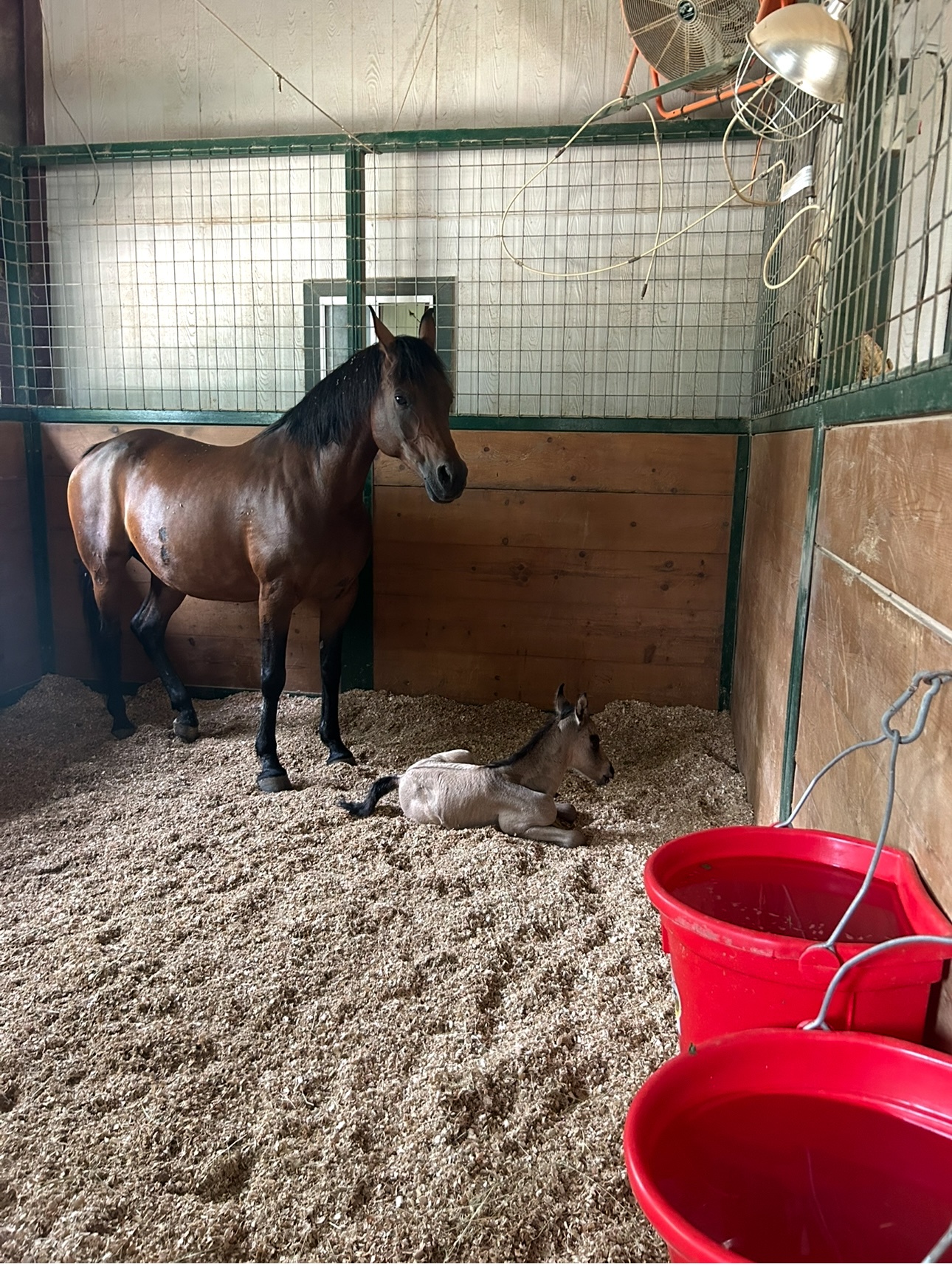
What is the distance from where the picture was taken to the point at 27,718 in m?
3.78

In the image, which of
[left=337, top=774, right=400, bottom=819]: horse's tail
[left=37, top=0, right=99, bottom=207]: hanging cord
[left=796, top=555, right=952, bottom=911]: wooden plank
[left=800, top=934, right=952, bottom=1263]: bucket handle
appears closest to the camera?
[left=800, top=934, right=952, bottom=1263]: bucket handle

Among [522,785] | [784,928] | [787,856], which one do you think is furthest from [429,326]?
[784,928]

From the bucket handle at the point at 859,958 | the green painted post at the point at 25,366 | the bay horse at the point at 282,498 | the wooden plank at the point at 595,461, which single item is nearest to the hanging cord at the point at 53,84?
the green painted post at the point at 25,366

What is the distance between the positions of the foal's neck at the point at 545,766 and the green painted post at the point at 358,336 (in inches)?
53.7

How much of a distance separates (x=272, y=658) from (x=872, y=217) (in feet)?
7.64

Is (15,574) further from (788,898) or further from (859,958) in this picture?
(859,958)

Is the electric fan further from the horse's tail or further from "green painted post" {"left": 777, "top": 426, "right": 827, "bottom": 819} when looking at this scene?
the horse's tail

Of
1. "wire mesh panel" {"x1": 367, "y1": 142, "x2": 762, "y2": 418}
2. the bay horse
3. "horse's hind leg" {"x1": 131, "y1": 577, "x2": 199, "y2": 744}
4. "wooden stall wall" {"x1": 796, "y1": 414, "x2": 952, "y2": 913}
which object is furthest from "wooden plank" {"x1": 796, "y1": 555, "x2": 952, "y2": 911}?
"horse's hind leg" {"x1": 131, "y1": 577, "x2": 199, "y2": 744}

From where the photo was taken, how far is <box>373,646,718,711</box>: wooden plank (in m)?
3.72

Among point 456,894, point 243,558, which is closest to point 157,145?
point 243,558

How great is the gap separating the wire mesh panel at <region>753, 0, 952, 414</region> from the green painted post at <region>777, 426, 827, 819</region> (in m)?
0.19

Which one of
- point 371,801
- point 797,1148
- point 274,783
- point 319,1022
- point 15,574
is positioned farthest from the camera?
point 15,574

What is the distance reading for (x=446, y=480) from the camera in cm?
279

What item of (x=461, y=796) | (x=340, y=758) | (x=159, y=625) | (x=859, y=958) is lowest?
(x=340, y=758)
